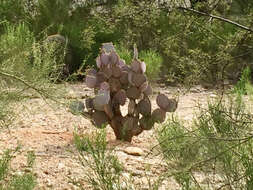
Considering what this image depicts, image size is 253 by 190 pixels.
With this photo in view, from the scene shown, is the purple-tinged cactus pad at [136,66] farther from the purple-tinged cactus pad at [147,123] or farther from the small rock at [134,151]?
the small rock at [134,151]

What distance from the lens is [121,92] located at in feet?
14.1

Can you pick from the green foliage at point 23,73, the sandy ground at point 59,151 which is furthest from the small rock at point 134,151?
the green foliage at point 23,73

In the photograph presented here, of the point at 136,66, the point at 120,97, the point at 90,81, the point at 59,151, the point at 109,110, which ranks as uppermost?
the point at 136,66

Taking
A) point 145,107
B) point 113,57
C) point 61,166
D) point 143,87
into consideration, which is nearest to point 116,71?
point 113,57

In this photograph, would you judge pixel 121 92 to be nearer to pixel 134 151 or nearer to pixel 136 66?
pixel 136 66

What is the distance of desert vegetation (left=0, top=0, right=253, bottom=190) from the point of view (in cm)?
254

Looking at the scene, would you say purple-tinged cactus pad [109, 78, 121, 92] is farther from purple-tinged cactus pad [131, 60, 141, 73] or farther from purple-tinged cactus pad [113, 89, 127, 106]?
purple-tinged cactus pad [131, 60, 141, 73]

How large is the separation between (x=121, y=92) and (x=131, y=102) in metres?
0.15

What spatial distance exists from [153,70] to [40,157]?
12.3ft

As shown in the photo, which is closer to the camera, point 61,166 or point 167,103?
point 61,166

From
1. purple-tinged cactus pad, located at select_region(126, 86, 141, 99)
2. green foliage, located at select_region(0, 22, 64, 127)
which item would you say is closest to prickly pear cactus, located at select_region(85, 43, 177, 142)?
purple-tinged cactus pad, located at select_region(126, 86, 141, 99)

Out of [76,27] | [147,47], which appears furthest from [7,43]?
[147,47]

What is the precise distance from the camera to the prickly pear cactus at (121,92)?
4.26 metres

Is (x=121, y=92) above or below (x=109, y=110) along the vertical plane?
above
